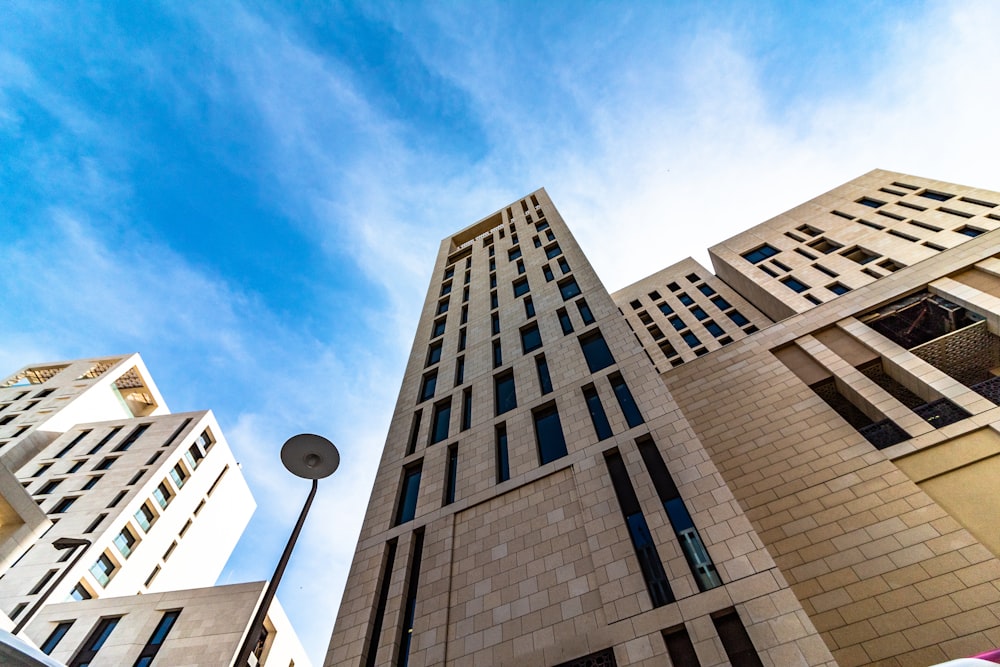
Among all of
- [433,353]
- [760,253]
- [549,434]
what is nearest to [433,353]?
[433,353]

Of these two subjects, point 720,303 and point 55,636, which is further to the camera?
point 720,303

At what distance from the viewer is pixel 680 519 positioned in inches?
506

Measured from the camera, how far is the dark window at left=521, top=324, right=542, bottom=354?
24.9m

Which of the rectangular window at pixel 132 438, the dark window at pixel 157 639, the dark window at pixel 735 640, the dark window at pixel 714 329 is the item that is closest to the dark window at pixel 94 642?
the dark window at pixel 157 639

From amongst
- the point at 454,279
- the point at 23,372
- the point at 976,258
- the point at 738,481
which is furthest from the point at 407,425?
the point at 23,372

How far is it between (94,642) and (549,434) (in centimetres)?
2946

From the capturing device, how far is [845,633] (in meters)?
12.5

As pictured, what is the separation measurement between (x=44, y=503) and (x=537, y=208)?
2119 inches

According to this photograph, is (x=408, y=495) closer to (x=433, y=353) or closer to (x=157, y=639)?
(x=433, y=353)

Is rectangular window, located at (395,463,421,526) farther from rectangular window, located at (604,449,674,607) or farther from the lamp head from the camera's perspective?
the lamp head

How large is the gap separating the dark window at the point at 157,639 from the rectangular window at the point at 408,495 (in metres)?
17.8

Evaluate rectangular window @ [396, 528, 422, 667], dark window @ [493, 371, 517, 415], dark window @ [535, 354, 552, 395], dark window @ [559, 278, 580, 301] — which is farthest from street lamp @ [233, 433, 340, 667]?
dark window @ [559, 278, 580, 301]

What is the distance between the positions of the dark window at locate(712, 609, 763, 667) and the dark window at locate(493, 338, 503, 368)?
1607 centimetres

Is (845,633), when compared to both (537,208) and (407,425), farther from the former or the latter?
(537,208)
